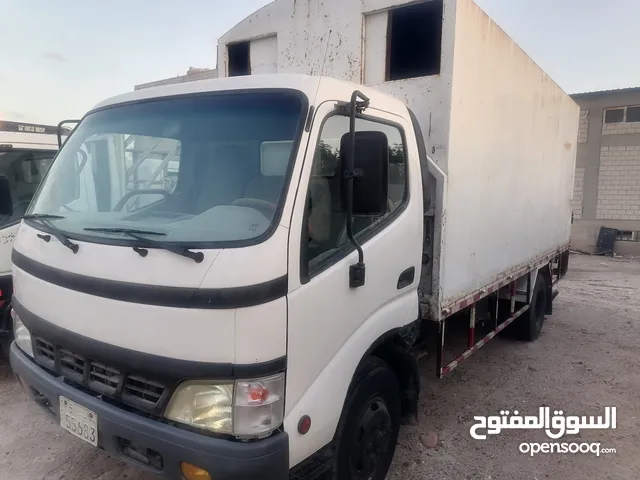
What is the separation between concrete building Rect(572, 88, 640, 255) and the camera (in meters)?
16.8

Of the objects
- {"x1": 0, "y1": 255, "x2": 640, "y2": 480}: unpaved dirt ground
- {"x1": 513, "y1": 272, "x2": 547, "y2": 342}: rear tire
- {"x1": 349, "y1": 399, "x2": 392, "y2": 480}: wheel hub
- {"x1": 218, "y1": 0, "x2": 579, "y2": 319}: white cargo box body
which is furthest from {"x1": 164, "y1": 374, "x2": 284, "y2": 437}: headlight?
{"x1": 513, "y1": 272, "x2": 547, "y2": 342}: rear tire

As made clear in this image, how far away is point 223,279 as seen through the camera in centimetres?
182

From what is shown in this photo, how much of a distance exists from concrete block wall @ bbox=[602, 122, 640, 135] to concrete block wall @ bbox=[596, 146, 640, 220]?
543mm

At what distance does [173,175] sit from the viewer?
2.44 m

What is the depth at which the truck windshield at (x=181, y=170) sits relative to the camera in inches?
81.5

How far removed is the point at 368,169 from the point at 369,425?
57.4 inches

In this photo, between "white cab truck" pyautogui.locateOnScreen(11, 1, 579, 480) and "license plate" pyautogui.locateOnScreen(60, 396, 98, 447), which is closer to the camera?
"white cab truck" pyautogui.locateOnScreen(11, 1, 579, 480)

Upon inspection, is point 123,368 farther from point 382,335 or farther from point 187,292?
point 382,335

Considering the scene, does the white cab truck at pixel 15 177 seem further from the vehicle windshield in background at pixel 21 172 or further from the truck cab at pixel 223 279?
the truck cab at pixel 223 279

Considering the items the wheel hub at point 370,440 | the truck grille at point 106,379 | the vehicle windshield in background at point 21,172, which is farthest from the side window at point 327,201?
the vehicle windshield in background at point 21,172

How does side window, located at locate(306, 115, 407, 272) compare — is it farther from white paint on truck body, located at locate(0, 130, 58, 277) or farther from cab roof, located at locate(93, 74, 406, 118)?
white paint on truck body, located at locate(0, 130, 58, 277)

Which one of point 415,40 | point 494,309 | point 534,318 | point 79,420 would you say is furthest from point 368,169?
point 534,318

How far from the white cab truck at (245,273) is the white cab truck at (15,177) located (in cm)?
181

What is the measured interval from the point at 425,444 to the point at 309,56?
3093mm
